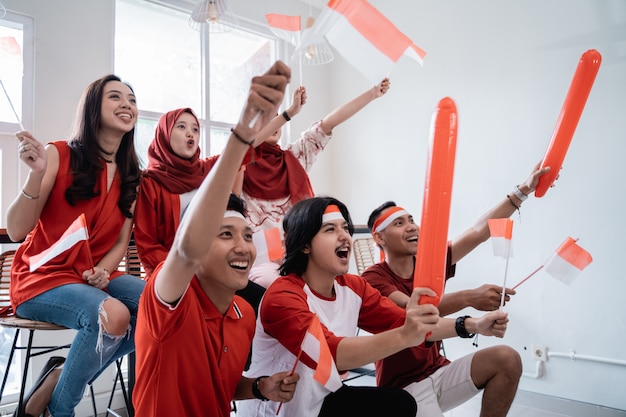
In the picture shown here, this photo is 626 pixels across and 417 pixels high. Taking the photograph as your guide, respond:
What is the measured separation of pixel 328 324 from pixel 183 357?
0.48 metres

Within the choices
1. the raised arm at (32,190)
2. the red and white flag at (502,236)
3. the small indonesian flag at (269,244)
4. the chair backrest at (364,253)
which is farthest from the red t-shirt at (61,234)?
the chair backrest at (364,253)

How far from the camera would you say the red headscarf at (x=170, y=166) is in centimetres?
192

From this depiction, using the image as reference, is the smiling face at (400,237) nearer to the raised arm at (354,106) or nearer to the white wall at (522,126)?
the raised arm at (354,106)

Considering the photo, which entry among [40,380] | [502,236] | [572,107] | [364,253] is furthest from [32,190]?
[364,253]

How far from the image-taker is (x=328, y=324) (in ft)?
4.59

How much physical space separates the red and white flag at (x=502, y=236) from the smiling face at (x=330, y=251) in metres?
0.45

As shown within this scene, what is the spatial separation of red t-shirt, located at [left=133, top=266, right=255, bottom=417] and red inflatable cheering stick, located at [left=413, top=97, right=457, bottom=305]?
510 millimetres

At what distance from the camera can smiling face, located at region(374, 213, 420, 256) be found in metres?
1.92

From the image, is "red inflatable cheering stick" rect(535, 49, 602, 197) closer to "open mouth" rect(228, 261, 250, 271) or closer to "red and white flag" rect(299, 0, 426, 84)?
"red and white flag" rect(299, 0, 426, 84)

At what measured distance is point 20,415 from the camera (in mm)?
1476

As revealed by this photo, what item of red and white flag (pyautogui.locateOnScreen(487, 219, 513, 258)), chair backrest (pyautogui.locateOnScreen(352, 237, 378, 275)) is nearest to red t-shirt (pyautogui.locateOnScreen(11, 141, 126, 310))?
red and white flag (pyautogui.locateOnScreen(487, 219, 513, 258))

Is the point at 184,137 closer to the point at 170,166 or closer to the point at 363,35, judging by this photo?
the point at 170,166

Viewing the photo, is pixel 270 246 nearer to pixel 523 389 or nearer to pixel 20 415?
pixel 20 415

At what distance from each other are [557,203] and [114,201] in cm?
252
